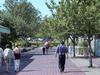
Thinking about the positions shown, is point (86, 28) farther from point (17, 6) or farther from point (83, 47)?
point (17, 6)

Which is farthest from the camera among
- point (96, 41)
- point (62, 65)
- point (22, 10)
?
point (22, 10)

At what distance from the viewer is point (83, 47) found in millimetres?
46312

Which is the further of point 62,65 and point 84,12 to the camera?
point 84,12

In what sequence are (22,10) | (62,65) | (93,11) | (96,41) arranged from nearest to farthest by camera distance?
(62,65) → (93,11) → (96,41) → (22,10)

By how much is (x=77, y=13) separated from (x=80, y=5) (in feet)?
2.04

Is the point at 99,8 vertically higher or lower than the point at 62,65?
higher

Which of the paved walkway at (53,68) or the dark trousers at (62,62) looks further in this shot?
the dark trousers at (62,62)

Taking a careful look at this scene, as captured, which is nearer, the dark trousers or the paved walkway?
the paved walkway

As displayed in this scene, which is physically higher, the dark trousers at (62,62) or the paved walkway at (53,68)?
the dark trousers at (62,62)

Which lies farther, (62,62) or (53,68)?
(53,68)

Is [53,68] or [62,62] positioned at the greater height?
[62,62]

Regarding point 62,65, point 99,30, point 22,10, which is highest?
point 22,10

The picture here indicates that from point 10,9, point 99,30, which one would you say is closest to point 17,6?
point 10,9

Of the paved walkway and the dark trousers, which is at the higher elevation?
the dark trousers
